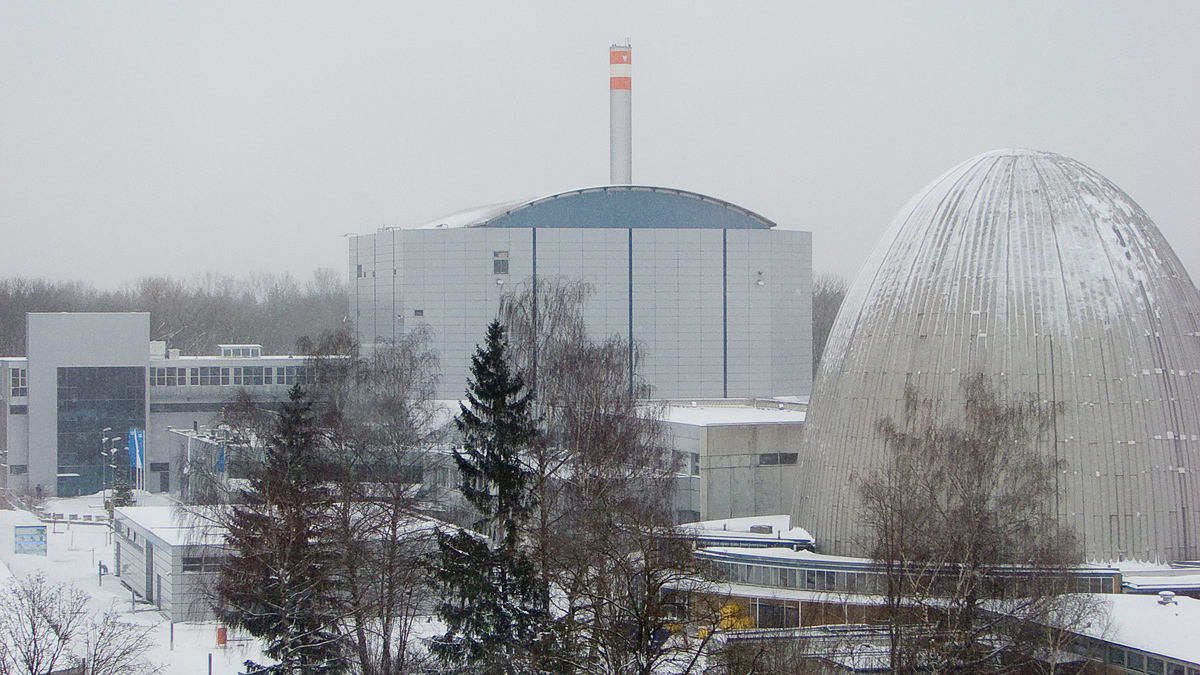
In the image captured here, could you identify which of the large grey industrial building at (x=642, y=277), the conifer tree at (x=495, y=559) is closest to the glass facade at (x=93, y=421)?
the large grey industrial building at (x=642, y=277)

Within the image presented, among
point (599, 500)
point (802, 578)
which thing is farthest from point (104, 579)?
point (599, 500)

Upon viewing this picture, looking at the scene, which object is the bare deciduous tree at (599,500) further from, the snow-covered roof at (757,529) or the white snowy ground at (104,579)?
the white snowy ground at (104,579)

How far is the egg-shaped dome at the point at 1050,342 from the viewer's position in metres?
30.6

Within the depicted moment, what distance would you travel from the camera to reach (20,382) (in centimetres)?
7025

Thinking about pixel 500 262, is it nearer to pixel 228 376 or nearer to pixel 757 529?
pixel 228 376

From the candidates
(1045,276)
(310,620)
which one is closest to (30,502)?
(310,620)

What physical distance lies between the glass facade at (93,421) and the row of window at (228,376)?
6.79ft

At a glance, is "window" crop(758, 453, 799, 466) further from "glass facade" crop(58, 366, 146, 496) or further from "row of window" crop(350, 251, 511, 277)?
"glass facade" crop(58, 366, 146, 496)

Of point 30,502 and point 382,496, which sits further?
point 30,502

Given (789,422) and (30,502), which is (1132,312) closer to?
(789,422)

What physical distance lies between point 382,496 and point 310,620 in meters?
3.23

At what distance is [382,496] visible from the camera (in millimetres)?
27891

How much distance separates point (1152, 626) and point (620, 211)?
4332 cm

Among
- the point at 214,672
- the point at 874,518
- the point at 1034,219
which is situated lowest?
the point at 214,672
